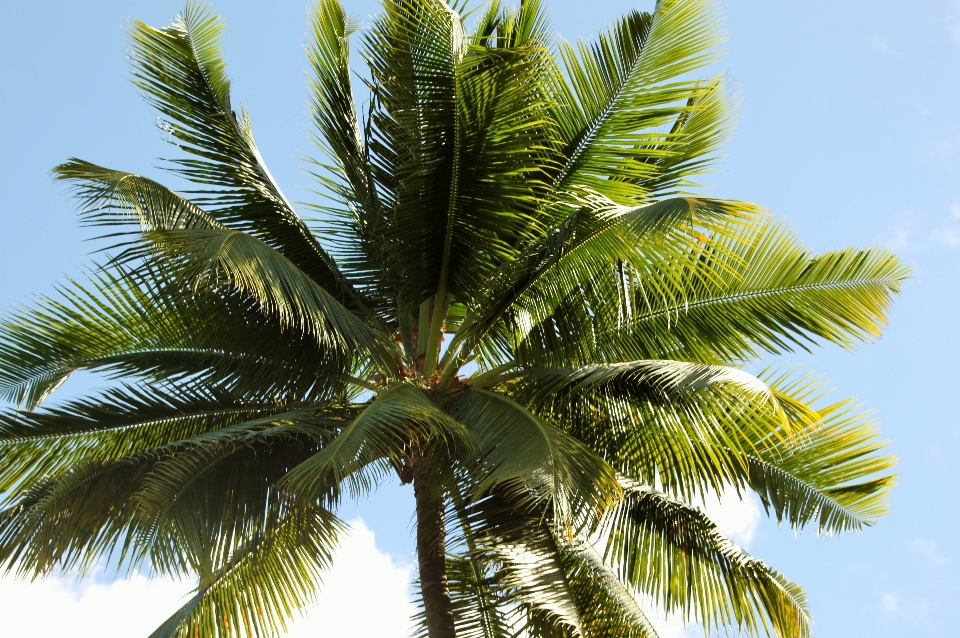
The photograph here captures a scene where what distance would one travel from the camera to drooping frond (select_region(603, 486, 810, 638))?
777cm

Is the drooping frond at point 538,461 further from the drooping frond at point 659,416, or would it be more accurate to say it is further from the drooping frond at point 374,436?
the drooping frond at point 659,416

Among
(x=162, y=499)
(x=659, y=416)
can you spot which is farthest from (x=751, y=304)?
(x=162, y=499)

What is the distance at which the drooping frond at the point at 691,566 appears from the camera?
7.77 metres

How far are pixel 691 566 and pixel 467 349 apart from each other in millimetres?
2247

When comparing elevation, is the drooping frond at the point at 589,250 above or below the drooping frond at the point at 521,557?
above

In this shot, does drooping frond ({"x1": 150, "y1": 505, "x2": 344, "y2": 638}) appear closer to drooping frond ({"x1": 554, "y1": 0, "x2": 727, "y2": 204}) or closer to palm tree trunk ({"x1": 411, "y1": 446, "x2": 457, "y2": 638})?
palm tree trunk ({"x1": 411, "y1": 446, "x2": 457, "y2": 638})

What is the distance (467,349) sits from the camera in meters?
8.11

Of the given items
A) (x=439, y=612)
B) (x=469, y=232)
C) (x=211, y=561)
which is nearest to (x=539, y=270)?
(x=469, y=232)

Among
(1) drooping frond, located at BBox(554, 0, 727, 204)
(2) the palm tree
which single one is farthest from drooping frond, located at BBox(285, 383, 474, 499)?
(1) drooping frond, located at BBox(554, 0, 727, 204)

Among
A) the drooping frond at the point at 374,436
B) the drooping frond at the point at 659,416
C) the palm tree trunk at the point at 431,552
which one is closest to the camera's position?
the drooping frond at the point at 374,436

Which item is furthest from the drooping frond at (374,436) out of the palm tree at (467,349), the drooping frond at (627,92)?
the drooping frond at (627,92)

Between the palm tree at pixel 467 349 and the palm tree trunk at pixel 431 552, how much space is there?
0.02 metres

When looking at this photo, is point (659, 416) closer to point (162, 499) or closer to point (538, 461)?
point (538, 461)

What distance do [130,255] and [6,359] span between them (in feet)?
5.03
